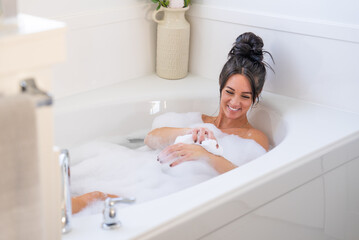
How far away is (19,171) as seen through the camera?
0.83m

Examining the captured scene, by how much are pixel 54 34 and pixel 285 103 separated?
1.34 meters

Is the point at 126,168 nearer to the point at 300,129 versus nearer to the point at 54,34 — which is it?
the point at 300,129

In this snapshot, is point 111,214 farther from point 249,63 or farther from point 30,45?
point 249,63

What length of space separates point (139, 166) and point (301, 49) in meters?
0.77

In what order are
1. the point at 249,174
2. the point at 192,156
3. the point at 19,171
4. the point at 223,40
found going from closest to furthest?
the point at 19,171 → the point at 249,174 → the point at 192,156 → the point at 223,40

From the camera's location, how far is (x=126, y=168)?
1.85 m

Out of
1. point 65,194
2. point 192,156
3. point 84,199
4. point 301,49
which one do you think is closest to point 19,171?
point 65,194

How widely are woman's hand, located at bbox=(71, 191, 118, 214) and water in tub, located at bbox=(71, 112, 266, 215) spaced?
0.02m

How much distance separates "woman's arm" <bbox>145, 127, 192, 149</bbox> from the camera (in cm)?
200

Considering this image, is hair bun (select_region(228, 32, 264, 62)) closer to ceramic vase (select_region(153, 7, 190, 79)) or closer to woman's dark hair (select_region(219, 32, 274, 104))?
woman's dark hair (select_region(219, 32, 274, 104))

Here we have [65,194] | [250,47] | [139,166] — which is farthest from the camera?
[250,47]

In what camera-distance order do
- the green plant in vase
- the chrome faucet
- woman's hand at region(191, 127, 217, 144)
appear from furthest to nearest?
the green plant in vase < woman's hand at region(191, 127, 217, 144) < the chrome faucet

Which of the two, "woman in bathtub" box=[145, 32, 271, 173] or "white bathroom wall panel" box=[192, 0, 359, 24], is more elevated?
"white bathroom wall panel" box=[192, 0, 359, 24]

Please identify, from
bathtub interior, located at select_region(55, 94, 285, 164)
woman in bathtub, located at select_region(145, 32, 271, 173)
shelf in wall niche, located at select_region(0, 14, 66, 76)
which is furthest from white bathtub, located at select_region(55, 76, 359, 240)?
shelf in wall niche, located at select_region(0, 14, 66, 76)
